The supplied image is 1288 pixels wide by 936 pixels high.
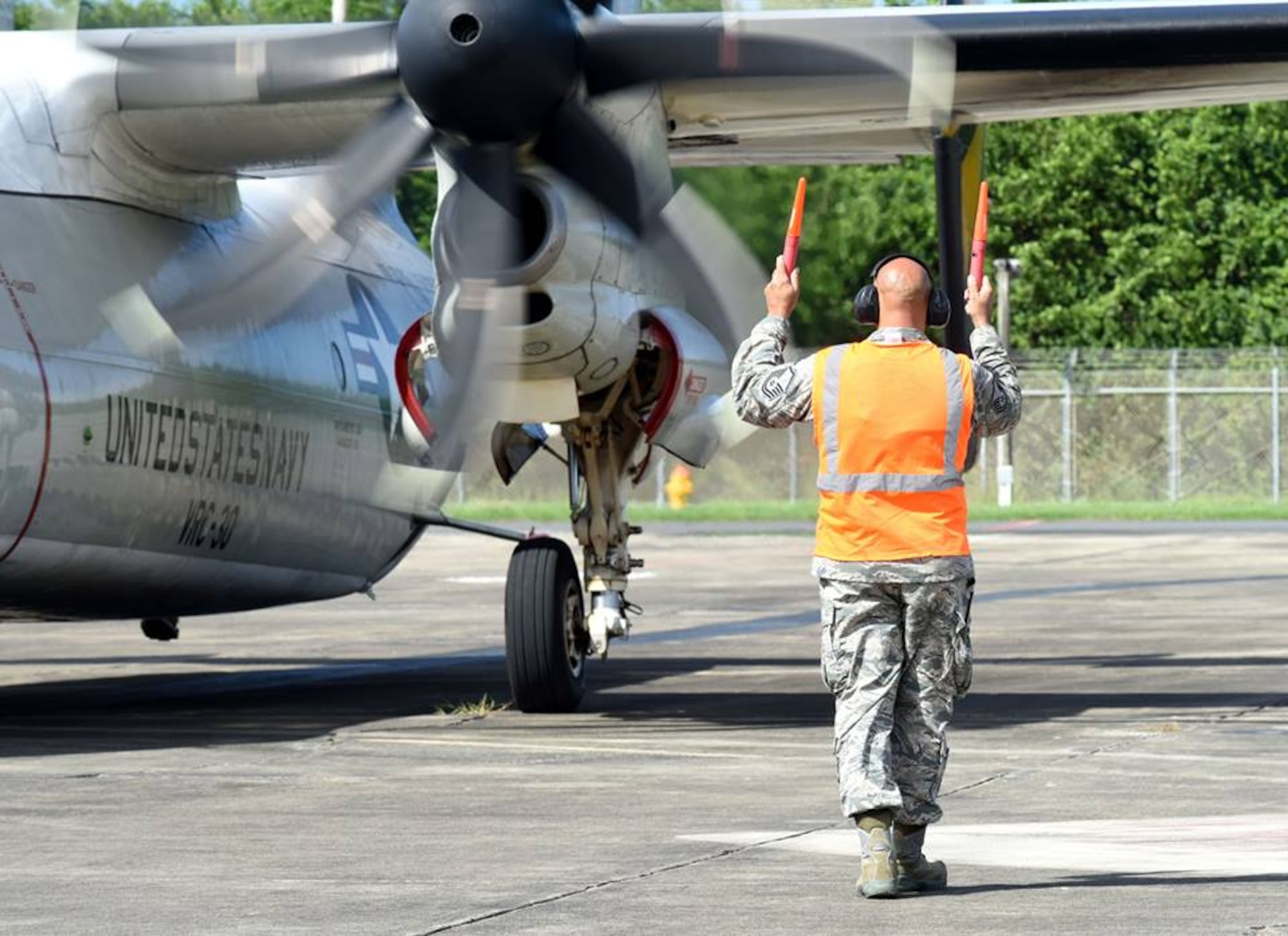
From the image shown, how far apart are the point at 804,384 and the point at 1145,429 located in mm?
36406

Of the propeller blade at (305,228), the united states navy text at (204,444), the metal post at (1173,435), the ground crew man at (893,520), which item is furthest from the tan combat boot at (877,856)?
the metal post at (1173,435)

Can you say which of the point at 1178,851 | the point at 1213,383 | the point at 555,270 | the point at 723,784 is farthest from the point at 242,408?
the point at 1213,383

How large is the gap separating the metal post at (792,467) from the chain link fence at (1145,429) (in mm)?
169

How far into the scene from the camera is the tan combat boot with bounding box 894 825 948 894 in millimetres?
7293

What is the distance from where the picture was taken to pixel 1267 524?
37.8 m

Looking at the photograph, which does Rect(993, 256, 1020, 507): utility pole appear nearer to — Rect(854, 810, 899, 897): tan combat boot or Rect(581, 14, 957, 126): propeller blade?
Rect(581, 14, 957, 126): propeller blade

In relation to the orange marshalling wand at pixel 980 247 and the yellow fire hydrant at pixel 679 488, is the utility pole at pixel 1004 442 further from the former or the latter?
the orange marshalling wand at pixel 980 247

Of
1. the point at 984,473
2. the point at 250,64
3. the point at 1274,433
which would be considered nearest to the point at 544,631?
the point at 250,64

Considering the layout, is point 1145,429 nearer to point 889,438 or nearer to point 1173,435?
point 1173,435

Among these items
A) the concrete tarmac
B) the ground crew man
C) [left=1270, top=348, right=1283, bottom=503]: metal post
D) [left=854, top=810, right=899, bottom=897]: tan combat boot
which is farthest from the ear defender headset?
[left=1270, top=348, right=1283, bottom=503]: metal post

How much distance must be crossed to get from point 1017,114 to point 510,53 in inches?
154

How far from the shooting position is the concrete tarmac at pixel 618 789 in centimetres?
709

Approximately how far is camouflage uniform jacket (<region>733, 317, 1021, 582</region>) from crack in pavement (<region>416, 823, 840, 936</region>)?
1065 mm

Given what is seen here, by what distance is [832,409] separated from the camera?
25.0 ft
